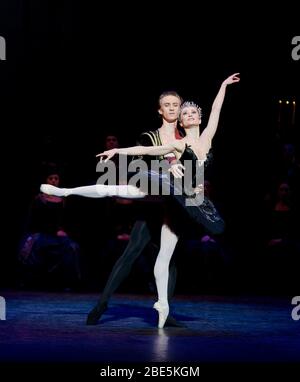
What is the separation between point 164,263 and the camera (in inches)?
194

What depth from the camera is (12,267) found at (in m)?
8.85

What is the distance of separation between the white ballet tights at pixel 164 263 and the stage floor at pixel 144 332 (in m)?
0.23

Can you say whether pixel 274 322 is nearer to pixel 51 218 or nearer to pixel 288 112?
pixel 51 218

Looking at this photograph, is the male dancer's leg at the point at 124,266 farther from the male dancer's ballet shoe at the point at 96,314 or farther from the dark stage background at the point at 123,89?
the dark stage background at the point at 123,89

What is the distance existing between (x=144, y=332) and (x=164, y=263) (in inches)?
18.4

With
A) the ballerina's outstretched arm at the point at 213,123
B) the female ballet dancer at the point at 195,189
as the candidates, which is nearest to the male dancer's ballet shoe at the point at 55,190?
the female ballet dancer at the point at 195,189

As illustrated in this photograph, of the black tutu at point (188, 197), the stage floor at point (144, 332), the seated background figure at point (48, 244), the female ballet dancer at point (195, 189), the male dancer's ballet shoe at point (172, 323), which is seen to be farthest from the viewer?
the seated background figure at point (48, 244)

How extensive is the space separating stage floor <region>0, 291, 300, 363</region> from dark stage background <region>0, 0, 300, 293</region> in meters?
1.61

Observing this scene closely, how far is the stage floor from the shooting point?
3787 mm

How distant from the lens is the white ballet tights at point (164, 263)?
193 inches

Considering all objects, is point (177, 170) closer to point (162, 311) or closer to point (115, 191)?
A: point (115, 191)

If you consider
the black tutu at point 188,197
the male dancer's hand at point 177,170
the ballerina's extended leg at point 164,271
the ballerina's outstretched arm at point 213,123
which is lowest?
the ballerina's extended leg at point 164,271

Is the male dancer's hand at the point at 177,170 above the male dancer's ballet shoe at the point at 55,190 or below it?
above

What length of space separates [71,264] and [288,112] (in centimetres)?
318
